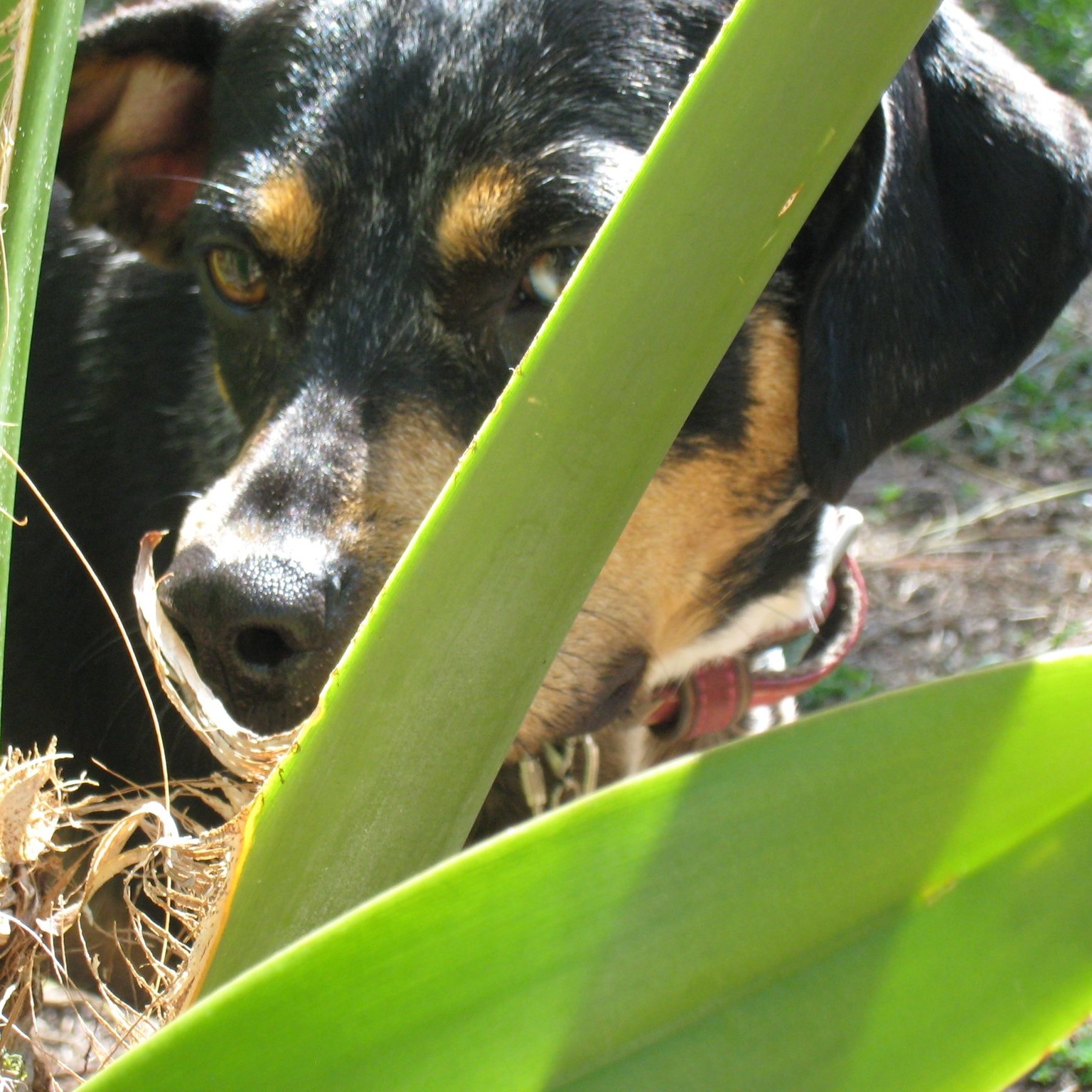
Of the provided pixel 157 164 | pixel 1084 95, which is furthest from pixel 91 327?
pixel 1084 95

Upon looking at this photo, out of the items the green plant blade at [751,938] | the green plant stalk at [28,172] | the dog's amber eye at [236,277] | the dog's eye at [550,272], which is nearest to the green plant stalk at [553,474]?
the green plant blade at [751,938]

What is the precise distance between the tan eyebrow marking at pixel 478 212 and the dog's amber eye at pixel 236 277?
35 cm

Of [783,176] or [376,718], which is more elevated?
[783,176]

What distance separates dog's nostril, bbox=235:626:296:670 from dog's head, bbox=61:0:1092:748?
0.16 m

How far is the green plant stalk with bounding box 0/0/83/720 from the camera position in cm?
84

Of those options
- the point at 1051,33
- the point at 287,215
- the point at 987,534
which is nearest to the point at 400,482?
the point at 287,215

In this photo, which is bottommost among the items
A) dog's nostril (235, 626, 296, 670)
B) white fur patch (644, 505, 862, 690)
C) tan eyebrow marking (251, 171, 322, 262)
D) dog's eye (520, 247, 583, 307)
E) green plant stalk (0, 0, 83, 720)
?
white fur patch (644, 505, 862, 690)

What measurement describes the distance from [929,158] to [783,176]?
4.23 feet

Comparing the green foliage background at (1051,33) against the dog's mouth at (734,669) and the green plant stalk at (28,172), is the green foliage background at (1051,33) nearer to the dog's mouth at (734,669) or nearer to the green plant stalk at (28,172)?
the dog's mouth at (734,669)

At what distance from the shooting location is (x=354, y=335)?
5.80 feet

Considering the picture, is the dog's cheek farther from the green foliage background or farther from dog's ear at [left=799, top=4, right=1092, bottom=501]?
the green foliage background

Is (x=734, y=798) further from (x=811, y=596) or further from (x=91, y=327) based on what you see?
(x=91, y=327)

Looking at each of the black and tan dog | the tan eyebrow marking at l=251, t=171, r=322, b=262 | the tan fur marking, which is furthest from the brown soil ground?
the tan eyebrow marking at l=251, t=171, r=322, b=262

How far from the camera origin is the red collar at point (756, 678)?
2316mm
